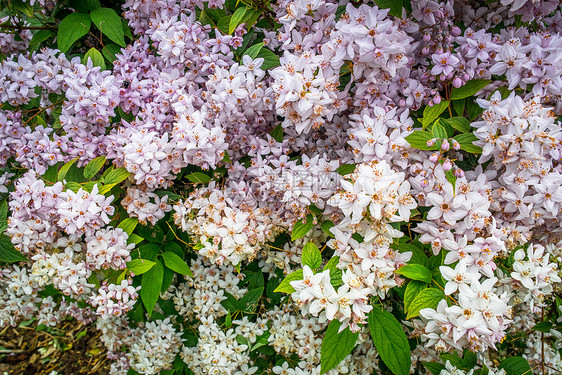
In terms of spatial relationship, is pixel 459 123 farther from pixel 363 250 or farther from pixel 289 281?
pixel 289 281

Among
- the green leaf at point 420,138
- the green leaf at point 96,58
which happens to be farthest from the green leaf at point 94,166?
the green leaf at point 420,138

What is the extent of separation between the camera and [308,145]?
8.62ft

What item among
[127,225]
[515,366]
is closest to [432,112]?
[515,366]

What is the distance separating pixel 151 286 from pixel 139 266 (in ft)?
0.53

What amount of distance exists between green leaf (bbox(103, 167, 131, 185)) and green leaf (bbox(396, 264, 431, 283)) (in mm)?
1637

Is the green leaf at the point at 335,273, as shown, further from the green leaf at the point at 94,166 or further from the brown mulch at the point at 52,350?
the brown mulch at the point at 52,350

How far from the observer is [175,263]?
2.55 m

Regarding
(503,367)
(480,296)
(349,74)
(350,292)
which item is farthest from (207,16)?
(503,367)

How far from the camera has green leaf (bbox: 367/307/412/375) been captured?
203 centimetres

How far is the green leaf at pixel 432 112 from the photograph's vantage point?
2131 mm

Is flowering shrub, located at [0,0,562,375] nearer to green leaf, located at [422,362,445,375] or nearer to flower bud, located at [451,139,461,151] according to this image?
flower bud, located at [451,139,461,151]

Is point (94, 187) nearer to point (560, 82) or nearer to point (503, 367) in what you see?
point (560, 82)

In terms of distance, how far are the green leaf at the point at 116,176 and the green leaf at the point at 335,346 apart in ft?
4.81

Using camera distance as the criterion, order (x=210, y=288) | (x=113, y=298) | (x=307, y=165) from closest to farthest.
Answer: (x=307, y=165)
(x=113, y=298)
(x=210, y=288)
